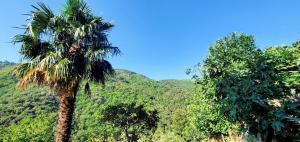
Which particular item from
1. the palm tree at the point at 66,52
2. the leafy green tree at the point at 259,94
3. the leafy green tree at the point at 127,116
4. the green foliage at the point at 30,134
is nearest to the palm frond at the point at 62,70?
the palm tree at the point at 66,52

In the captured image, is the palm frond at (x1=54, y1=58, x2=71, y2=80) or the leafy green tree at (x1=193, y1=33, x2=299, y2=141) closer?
the leafy green tree at (x1=193, y1=33, x2=299, y2=141)

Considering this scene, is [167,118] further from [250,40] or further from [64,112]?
[64,112]

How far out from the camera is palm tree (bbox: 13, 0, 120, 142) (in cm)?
1024

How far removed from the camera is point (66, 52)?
10953 millimetres

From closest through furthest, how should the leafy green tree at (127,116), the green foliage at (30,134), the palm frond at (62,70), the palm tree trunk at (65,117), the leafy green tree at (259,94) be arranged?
the leafy green tree at (259,94) → the palm tree trunk at (65,117) → the palm frond at (62,70) → the leafy green tree at (127,116) → the green foliage at (30,134)

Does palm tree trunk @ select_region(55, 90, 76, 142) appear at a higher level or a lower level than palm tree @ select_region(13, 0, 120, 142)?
lower

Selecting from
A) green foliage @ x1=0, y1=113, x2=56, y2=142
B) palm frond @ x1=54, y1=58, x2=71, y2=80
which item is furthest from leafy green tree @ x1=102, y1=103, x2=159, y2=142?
palm frond @ x1=54, y1=58, x2=71, y2=80

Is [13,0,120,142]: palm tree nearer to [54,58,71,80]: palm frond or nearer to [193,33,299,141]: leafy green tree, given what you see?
[54,58,71,80]: palm frond

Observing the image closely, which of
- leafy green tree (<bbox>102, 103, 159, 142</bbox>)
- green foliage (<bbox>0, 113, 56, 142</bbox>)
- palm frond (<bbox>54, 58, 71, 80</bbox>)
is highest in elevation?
palm frond (<bbox>54, 58, 71, 80</bbox>)

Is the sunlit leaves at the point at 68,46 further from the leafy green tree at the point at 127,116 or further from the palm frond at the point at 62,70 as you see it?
the leafy green tree at the point at 127,116

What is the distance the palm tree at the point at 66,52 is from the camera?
10242 mm

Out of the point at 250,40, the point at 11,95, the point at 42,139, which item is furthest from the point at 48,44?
the point at 11,95

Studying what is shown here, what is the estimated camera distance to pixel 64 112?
10.1 m

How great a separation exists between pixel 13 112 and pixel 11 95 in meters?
18.4
